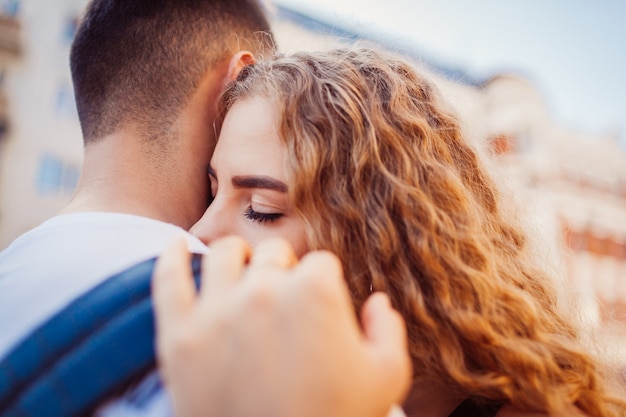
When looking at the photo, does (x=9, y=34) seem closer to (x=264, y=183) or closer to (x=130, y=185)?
(x=130, y=185)

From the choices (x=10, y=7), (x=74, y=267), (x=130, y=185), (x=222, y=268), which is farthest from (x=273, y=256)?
(x=10, y=7)

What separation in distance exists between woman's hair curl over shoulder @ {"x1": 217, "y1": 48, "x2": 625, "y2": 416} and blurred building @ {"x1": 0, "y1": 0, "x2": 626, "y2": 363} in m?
0.40

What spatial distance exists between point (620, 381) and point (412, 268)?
1.10 meters

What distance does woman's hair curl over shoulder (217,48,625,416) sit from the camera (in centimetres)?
120

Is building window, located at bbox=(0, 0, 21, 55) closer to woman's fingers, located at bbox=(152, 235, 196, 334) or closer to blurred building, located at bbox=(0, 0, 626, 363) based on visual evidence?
blurred building, located at bbox=(0, 0, 626, 363)

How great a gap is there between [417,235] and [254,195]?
0.43 metres

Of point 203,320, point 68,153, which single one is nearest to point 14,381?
point 203,320

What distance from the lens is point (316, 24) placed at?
61.4 ft

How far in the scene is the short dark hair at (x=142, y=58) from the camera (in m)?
1.59

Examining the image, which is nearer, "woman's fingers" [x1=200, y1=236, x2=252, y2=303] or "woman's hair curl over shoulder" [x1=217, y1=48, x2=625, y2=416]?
"woman's fingers" [x1=200, y1=236, x2=252, y2=303]

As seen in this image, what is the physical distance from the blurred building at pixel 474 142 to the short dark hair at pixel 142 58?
Result: 1.36 feet

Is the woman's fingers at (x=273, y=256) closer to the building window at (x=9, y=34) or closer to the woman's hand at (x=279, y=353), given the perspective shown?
the woman's hand at (x=279, y=353)

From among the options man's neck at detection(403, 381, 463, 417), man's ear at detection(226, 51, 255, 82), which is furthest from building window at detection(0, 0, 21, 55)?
man's neck at detection(403, 381, 463, 417)

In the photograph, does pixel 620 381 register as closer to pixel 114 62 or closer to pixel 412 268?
pixel 412 268
